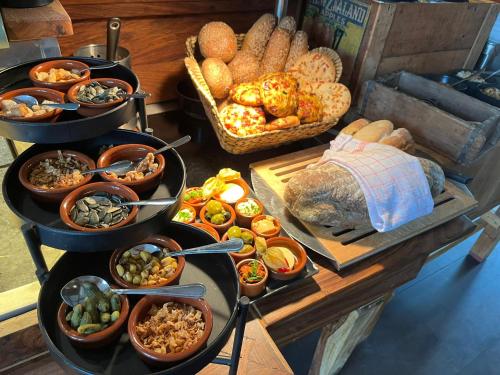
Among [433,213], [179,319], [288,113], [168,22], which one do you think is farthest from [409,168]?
[168,22]

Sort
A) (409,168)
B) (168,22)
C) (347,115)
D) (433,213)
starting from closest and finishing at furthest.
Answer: (409,168)
(433,213)
(168,22)
(347,115)

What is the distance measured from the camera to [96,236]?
54 centimetres

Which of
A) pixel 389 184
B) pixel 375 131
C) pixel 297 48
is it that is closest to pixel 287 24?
pixel 297 48

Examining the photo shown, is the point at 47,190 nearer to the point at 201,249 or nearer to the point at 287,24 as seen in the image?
the point at 201,249

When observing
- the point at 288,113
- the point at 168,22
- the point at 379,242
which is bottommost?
the point at 379,242

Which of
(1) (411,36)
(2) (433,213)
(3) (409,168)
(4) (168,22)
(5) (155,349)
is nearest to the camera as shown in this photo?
(5) (155,349)

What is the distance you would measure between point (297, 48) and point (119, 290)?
1.16 metres

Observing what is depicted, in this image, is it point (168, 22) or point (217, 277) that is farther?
point (168, 22)

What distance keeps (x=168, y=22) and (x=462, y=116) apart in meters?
1.14

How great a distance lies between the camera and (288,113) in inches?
49.6

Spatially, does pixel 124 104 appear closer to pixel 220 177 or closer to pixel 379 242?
pixel 220 177

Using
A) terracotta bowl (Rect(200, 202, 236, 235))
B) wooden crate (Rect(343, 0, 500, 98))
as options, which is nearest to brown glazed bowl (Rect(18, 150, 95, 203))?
terracotta bowl (Rect(200, 202, 236, 235))

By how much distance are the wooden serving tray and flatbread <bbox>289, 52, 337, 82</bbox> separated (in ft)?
0.82

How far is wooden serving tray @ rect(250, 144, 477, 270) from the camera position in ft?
3.47
